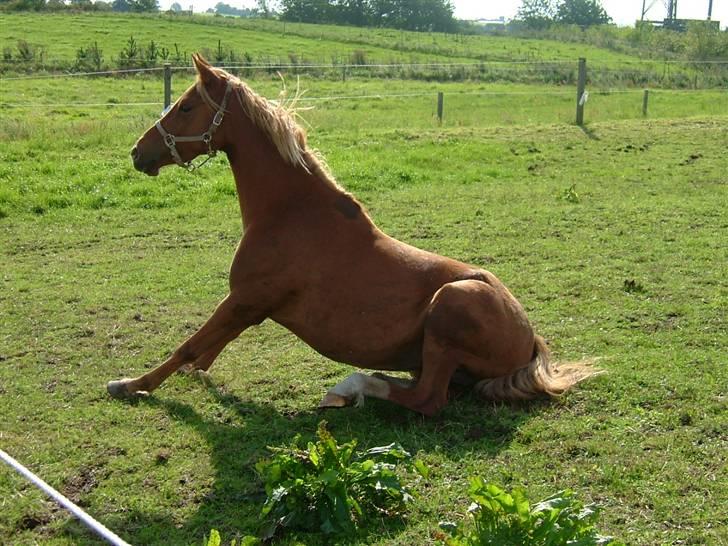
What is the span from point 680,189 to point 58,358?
410 inches

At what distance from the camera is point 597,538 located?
312cm

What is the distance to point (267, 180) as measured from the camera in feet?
18.2

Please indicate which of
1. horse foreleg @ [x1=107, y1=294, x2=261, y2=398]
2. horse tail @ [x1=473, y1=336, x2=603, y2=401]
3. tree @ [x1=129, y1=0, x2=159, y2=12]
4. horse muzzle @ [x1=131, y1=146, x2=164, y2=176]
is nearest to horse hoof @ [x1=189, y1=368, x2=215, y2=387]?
horse foreleg @ [x1=107, y1=294, x2=261, y2=398]

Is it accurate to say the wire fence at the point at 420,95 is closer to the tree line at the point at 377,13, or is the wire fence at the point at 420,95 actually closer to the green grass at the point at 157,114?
the green grass at the point at 157,114

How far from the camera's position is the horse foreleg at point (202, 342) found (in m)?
5.48

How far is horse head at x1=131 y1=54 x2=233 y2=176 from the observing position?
545 cm

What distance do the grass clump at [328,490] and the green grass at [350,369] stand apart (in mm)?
123

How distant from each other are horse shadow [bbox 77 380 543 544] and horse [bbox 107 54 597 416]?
0.43 ft

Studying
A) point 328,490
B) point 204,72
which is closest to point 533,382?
point 328,490

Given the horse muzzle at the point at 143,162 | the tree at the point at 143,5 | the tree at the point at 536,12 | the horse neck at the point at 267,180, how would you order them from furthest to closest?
1. the tree at the point at 536,12
2. the tree at the point at 143,5
3. the horse muzzle at the point at 143,162
4. the horse neck at the point at 267,180

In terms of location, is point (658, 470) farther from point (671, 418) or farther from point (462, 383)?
point (462, 383)

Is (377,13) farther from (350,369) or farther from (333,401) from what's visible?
(333,401)

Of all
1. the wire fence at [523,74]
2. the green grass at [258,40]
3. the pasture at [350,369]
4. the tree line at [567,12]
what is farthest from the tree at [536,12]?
the pasture at [350,369]

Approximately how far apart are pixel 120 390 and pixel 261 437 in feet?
3.97
